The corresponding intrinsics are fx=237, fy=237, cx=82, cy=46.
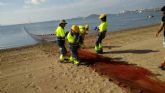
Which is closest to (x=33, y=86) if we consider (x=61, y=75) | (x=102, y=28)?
(x=61, y=75)

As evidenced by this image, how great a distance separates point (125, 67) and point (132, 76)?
1.12 m

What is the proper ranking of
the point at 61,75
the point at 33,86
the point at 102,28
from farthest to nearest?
1. the point at 102,28
2. the point at 61,75
3. the point at 33,86

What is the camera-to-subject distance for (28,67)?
12.1m

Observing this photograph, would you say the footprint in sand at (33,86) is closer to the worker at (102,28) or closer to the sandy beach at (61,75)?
the sandy beach at (61,75)

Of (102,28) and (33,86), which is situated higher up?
(102,28)

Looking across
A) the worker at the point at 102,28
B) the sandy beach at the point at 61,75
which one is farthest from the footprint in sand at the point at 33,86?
the worker at the point at 102,28

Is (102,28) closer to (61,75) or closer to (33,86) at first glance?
(61,75)

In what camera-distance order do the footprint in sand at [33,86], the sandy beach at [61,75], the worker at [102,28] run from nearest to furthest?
the sandy beach at [61,75]
the footprint in sand at [33,86]
the worker at [102,28]

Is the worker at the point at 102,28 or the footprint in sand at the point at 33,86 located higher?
the worker at the point at 102,28

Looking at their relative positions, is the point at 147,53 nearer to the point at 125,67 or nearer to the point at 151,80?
the point at 125,67

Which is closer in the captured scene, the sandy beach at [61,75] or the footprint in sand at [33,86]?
the sandy beach at [61,75]

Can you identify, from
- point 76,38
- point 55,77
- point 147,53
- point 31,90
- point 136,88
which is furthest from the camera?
point 147,53

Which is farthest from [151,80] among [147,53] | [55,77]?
[147,53]

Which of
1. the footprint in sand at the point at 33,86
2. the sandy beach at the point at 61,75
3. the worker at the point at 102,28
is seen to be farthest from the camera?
the worker at the point at 102,28
